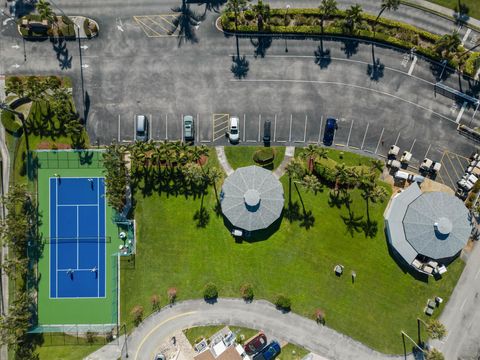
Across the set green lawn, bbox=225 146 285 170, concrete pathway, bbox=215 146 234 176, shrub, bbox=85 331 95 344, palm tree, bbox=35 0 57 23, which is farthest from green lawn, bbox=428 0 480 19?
shrub, bbox=85 331 95 344

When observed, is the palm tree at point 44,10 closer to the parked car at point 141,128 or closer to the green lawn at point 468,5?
the parked car at point 141,128

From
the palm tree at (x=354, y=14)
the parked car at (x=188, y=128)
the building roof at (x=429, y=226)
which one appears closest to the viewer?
the palm tree at (x=354, y=14)

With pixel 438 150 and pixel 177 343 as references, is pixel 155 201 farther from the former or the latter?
pixel 438 150

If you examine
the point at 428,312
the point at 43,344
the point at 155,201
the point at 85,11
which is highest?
the point at 85,11

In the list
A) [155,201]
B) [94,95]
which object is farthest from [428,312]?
[94,95]

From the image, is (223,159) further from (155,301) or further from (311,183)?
(155,301)

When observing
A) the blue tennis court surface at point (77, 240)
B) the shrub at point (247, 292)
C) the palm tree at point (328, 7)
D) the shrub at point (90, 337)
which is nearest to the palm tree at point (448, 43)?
the palm tree at point (328, 7)
